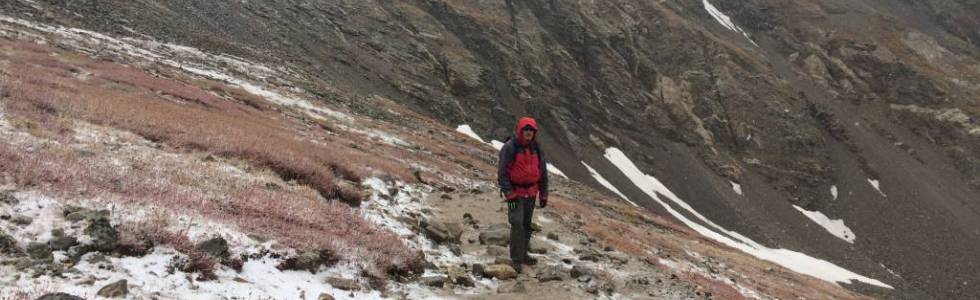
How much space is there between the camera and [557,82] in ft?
261

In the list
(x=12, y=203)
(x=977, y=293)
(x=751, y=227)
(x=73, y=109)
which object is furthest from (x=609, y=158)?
(x=12, y=203)

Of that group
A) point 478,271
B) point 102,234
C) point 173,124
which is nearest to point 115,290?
point 102,234

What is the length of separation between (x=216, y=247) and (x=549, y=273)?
580 centimetres

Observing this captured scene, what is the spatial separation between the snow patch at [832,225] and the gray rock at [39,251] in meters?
74.6

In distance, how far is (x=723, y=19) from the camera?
4633 inches

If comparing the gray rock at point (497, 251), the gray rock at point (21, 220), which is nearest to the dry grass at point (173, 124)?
the gray rock at point (497, 251)

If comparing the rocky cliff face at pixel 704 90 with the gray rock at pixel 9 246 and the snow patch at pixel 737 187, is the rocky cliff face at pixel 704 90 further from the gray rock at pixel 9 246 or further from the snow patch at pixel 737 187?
the gray rock at pixel 9 246

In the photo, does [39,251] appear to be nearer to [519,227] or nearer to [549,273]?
[519,227]

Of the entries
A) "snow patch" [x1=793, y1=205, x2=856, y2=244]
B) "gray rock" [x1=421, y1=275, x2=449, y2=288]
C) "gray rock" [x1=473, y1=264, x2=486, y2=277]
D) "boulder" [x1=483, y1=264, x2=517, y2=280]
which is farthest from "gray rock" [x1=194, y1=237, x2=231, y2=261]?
"snow patch" [x1=793, y1=205, x2=856, y2=244]

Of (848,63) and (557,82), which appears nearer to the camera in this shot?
(557,82)

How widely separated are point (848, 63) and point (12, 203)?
119 metres

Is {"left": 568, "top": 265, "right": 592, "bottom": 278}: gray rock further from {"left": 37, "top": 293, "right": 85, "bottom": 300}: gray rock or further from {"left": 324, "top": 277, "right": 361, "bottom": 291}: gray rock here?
{"left": 37, "top": 293, "right": 85, "bottom": 300}: gray rock

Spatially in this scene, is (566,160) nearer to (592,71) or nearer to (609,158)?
(609,158)

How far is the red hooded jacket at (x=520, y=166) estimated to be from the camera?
10.3 m
